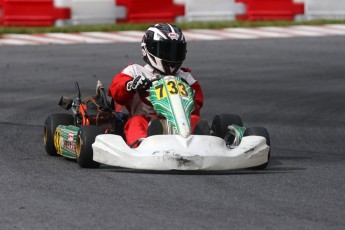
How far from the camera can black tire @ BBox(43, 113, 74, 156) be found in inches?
339

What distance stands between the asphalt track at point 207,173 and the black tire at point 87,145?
0.33ft

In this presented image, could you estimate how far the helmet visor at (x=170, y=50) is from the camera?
836 cm

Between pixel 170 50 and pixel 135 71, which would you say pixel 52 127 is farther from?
pixel 170 50

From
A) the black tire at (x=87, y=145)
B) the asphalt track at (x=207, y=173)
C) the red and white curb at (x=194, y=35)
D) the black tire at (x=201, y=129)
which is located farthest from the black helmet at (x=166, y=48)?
the red and white curb at (x=194, y=35)

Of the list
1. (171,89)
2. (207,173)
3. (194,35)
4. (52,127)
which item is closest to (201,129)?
(171,89)

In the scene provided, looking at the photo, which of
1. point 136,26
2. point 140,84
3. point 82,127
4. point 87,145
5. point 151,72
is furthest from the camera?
point 136,26

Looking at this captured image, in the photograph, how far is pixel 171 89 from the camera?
7926 mm

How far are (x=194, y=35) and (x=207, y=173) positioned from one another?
1061cm

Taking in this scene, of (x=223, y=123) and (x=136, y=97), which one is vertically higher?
(x=136, y=97)

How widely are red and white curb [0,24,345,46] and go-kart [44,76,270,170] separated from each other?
8.75 metres

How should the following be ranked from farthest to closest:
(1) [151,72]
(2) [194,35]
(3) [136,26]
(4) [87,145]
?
(3) [136,26], (2) [194,35], (1) [151,72], (4) [87,145]

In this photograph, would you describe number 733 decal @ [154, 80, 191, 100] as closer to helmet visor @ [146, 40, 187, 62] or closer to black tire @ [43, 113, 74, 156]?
helmet visor @ [146, 40, 187, 62]

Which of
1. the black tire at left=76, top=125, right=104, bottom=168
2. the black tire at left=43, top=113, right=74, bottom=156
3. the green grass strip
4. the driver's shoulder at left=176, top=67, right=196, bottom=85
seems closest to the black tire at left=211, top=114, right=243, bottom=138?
the driver's shoulder at left=176, top=67, right=196, bottom=85

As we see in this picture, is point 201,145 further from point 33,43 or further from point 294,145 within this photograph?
point 33,43
